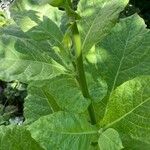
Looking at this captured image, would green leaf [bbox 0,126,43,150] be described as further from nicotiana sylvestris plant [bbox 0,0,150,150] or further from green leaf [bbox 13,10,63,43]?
green leaf [bbox 13,10,63,43]


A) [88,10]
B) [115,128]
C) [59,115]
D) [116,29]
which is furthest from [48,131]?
[116,29]

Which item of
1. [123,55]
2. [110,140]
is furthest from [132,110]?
[123,55]

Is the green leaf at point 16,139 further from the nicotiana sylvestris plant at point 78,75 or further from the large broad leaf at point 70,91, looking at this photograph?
the large broad leaf at point 70,91

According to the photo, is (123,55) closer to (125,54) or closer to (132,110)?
(125,54)

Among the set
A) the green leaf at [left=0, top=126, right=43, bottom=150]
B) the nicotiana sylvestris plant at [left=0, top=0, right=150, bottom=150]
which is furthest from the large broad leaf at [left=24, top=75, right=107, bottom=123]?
the green leaf at [left=0, top=126, right=43, bottom=150]

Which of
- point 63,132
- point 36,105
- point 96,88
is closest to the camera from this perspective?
point 63,132

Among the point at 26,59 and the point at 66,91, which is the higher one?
the point at 26,59

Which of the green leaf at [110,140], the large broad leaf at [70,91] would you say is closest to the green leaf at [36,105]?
the large broad leaf at [70,91]

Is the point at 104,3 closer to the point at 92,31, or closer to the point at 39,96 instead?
the point at 92,31
